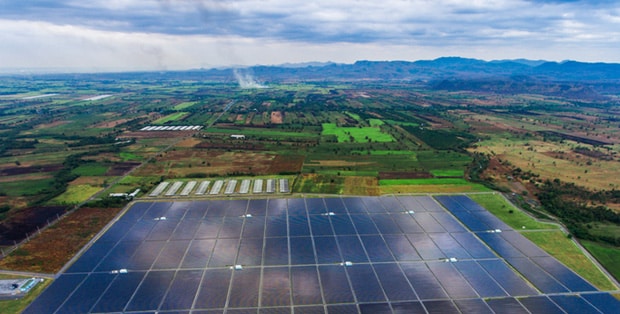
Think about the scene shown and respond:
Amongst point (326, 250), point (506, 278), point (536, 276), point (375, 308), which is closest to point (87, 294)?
point (326, 250)


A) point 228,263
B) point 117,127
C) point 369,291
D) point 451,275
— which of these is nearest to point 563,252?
point 451,275

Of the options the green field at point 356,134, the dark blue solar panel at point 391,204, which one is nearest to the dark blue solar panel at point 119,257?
the dark blue solar panel at point 391,204

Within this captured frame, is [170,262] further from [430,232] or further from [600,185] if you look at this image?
[600,185]

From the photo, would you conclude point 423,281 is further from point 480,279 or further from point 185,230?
point 185,230

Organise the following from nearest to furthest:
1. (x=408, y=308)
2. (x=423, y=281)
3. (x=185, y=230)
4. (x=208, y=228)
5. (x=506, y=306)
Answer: (x=408, y=308), (x=506, y=306), (x=423, y=281), (x=185, y=230), (x=208, y=228)

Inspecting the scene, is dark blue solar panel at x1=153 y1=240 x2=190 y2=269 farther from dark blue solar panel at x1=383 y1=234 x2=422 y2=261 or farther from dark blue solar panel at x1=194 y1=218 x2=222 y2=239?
dark blue solar panel at x1=383 y1=234 x2=422 y2=261
